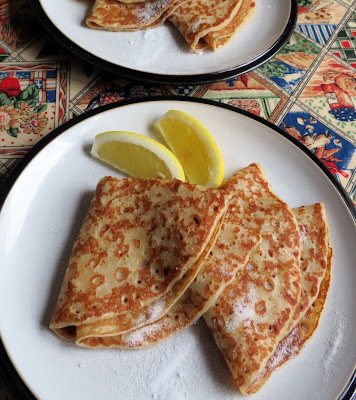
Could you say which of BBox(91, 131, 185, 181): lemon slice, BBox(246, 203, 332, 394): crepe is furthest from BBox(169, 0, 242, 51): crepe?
BBox(246, 203, 332, 394): crepe

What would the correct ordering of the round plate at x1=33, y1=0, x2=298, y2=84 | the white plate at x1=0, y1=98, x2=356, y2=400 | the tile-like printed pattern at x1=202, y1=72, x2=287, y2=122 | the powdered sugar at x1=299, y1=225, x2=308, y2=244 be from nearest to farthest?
the white plate at x1=0, y1=98, x2=356, y2=400 → the powdered sugar at x1=299, y1=225, x2=308, y2=244 → the round plate at x1=33, y1=0, x2=298, y2=84 → the tile-like printed pattern at x1=202, y1=72, x2=287, y2=122

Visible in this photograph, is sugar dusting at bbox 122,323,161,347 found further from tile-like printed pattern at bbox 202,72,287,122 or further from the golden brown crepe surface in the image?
tile-like printed pattern at bbox 202,72,287,122

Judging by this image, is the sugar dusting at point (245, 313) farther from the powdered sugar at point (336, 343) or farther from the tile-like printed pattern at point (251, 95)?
the tile-like printed pattern at point (251, 95)

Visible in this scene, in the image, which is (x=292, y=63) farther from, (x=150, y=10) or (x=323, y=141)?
(x=150, y=10)

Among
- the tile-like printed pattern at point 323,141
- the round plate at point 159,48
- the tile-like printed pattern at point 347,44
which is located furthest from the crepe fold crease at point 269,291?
the tile-like printed pattern at point 347,44

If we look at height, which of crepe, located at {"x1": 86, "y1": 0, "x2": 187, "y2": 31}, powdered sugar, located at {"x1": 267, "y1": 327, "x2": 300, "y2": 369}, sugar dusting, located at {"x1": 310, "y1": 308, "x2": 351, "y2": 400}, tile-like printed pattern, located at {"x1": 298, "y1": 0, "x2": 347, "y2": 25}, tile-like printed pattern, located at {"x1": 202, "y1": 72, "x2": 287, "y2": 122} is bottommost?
powdered sugar, located at {"x1": 267, "y1": 327, "x2": 300, "y2": 369}

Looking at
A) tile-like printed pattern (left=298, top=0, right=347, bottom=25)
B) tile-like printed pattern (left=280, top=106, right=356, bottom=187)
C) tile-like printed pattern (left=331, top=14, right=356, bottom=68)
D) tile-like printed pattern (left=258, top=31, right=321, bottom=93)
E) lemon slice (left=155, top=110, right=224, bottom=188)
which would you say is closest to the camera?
lemon slice (left=155, top=110, right=224, bottom=188)

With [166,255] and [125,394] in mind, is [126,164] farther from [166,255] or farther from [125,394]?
[125,394]
